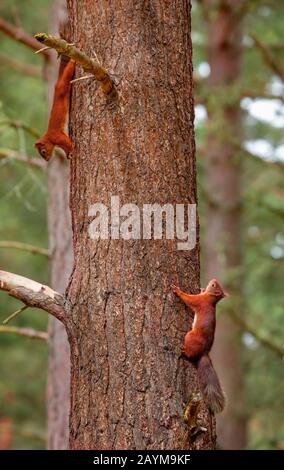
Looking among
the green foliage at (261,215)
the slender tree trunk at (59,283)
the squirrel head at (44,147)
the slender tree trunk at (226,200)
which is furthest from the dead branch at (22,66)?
the squirrel head at (44,147)

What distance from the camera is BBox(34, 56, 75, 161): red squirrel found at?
298cm

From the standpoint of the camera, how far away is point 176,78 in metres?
2.85

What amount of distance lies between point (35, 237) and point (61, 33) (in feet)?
33.2

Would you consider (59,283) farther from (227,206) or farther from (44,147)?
(227,206)

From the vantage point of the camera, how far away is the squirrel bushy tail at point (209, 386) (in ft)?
8.79

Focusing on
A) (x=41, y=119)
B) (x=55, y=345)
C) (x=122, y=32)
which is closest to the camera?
(x=122, y=32)

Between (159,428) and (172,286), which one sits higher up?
(172,286)

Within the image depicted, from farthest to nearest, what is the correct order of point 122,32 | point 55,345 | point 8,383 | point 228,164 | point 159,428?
1. point 8,383
2. point 228,164
3. point 55,345
4. point 122,32
5. point 159,428

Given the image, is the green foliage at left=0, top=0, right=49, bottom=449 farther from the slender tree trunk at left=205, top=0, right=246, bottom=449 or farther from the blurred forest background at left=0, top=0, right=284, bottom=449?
the slender tree trunk at left=205, top=0, right=246, bottom=449

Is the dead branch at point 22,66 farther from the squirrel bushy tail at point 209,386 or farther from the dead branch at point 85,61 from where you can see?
the squirrel bushy tail at point 209,386

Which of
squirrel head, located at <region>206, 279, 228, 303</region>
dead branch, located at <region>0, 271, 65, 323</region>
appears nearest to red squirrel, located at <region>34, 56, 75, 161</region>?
dead branch, located at <region>0, 271, 65, 323</region>

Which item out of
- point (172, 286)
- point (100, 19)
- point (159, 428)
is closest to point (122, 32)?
point (100, 19)

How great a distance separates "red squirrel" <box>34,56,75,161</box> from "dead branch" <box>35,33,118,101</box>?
263 millimetres

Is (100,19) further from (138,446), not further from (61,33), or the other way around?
(138,446)
